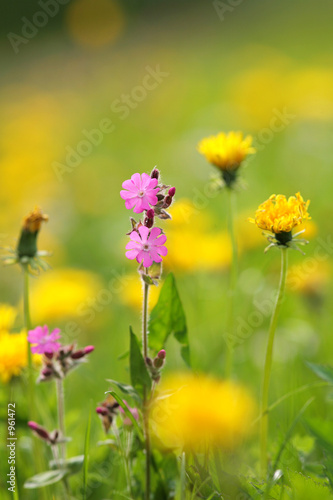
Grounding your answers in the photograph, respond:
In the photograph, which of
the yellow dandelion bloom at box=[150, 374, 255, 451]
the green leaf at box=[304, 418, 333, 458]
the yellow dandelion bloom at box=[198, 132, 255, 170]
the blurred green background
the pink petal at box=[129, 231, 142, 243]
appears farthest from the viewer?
the blurred green background

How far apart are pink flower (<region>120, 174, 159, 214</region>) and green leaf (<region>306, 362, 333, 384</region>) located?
371 mm

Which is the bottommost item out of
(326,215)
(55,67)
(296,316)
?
(296,316)

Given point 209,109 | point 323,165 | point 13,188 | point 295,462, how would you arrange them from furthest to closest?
point 209,109 → point 13,188 → point 323,165 → point 295,462

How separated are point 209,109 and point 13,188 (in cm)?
178

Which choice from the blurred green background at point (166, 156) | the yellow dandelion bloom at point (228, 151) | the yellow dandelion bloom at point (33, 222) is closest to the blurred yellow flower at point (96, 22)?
the blurred green background at point (166, 156)

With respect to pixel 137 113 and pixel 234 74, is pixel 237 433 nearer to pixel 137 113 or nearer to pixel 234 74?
pixel 137 113

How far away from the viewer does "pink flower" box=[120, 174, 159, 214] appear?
86 cm

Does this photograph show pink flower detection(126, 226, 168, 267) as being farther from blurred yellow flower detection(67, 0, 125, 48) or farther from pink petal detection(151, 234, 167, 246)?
blurred yellow flower detection(67, 0, 125, 48)

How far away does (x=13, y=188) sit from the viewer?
4109 mm

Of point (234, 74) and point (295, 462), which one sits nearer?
point (295, 462)

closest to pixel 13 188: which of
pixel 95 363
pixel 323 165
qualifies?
pixel 323 165

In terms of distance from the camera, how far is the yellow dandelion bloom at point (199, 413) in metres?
0.73

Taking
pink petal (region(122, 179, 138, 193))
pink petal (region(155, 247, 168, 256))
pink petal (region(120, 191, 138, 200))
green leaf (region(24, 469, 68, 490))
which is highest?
pink petal (region(122, 179, 138, 193))

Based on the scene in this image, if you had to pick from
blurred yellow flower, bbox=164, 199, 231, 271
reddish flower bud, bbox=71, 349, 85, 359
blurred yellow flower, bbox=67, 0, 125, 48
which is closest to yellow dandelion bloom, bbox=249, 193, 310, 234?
reddish flower bud, bbox=71, 349, 85, 359
